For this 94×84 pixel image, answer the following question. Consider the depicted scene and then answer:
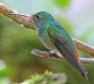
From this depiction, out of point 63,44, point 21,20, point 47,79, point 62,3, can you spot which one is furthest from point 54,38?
point 62,3

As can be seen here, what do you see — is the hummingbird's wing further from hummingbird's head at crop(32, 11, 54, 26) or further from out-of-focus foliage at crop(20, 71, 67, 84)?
out-of-focus foliage at crop(20, 71, 67, 84)

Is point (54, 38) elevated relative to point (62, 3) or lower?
lower

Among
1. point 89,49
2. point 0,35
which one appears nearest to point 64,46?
point 89,49

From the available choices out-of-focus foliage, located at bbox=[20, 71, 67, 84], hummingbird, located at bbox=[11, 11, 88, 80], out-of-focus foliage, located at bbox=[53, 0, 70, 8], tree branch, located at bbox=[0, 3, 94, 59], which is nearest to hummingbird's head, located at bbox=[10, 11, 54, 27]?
hummingbird, located at bbox=[11, 11, 88, 80]

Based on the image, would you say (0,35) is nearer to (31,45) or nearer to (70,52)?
(31,45)

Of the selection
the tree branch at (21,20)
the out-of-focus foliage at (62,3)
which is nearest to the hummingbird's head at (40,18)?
the tree branch at (21,20)

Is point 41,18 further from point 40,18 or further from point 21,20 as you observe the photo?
point 21,20
